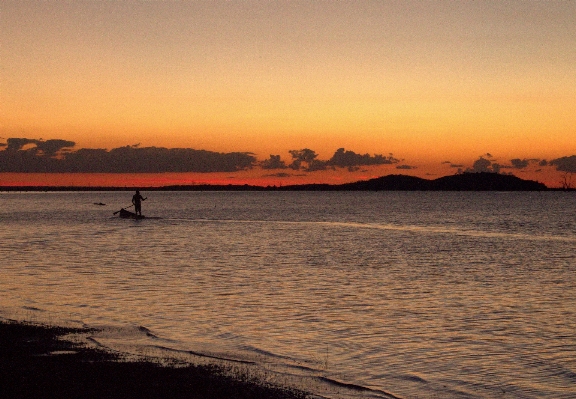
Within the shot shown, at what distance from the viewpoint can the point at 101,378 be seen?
12.2m

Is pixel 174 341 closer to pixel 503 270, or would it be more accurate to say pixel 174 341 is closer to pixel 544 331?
pixel 544 331

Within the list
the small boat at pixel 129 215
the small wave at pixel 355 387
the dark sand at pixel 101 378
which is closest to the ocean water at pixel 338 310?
the small wave at pixel 355 387

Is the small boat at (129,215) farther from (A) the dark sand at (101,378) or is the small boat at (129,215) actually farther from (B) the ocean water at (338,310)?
(A) the dark sand at (101,378)

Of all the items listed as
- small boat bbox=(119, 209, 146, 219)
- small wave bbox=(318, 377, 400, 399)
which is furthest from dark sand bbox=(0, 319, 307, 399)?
small boat bbox=(119, 209, 146, 219)

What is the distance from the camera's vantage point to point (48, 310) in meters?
21.6

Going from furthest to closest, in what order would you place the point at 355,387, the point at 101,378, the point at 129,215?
the point at 129,215 → the point at 355,387 → the point at 101,378

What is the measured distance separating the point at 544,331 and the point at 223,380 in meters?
11.3

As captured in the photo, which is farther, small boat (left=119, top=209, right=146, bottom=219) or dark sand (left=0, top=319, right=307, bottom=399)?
small boat (left=119, top=209, right=146, bottom=219)

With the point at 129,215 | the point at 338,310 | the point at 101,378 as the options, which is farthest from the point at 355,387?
the point at 129,215

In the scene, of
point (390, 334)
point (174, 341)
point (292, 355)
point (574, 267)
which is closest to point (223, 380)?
point (292, 355)

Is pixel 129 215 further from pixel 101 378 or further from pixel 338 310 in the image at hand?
pixel 101 378

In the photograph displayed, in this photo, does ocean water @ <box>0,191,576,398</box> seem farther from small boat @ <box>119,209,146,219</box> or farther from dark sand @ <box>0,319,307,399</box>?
small boat @ <box>119,209,146,219</box>

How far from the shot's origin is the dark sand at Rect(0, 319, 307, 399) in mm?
11297

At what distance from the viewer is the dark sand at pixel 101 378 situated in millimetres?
11297
